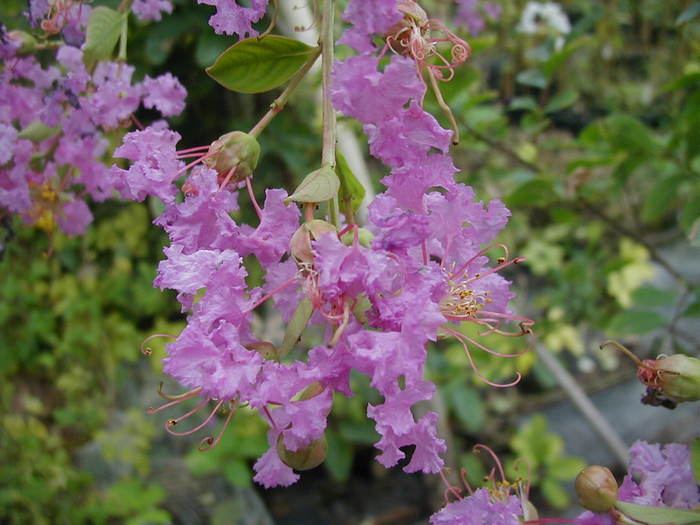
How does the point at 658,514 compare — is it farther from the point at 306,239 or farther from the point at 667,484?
the point at 306,239

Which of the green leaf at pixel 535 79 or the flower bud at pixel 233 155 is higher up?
the flower bud at pixel 233 155

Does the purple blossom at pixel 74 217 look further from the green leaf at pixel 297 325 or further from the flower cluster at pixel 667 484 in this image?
the flower cluster at pixel 667 484

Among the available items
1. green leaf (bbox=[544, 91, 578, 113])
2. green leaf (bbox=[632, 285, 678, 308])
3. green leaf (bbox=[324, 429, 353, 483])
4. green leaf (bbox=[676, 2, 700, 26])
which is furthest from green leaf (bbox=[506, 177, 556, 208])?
green leaf (bbox=[324, 429, 353, 483])

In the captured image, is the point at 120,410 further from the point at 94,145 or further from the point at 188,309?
A: the point at 188,309

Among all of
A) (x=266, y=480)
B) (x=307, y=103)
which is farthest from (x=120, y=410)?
(x=266, y=480)

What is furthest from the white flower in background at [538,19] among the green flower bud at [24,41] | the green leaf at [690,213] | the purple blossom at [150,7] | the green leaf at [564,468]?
the green flower bud at [24,41]
